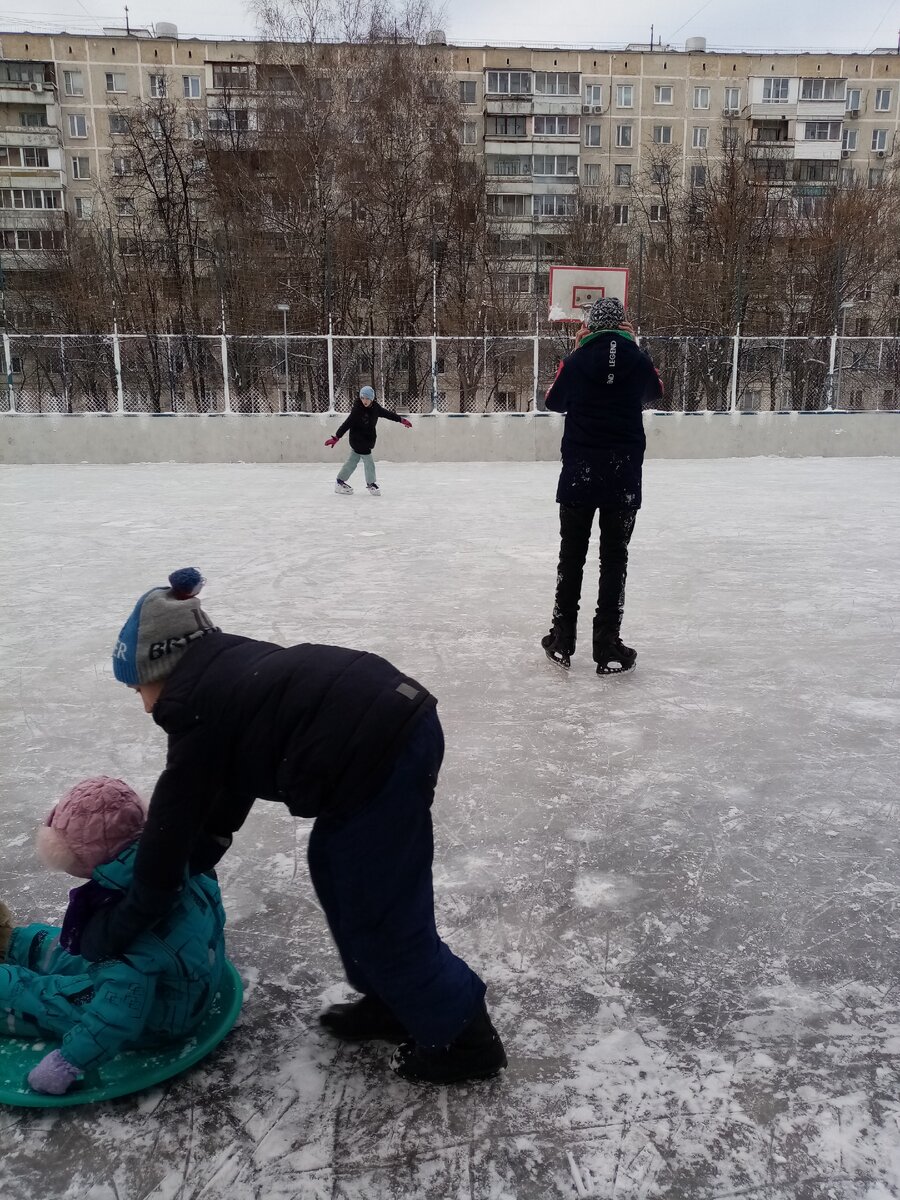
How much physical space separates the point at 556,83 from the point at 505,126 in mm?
2707

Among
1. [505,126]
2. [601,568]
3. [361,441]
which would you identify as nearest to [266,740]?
[601,568]

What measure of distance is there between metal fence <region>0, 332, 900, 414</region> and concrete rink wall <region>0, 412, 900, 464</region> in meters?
0.28

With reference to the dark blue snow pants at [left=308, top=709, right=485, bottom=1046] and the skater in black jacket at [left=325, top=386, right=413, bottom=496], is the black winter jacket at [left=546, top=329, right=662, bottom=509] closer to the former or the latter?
the dark blue snow pants at [left=308, top=709, right=485, bottom=1046]

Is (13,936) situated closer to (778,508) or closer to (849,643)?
(849,643)

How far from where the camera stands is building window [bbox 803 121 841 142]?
38719 mm

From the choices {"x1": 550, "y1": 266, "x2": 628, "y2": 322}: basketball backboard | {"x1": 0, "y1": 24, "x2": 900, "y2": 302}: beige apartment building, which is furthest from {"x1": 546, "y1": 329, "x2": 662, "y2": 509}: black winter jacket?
{"x1": 0, "y1": 24, "x2": 900, "y2": 302}: beige apartment building

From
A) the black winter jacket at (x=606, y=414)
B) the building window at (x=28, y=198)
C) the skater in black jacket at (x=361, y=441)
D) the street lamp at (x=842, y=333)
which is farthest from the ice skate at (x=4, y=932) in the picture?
the building window at (x=28, y=198)

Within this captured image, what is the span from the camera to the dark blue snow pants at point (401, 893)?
1.50 m

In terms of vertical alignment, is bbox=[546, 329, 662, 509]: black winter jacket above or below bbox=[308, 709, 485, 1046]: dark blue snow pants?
above

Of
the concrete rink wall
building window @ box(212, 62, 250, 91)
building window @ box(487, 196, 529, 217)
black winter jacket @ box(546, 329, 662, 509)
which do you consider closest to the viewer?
black winter jacket @ box(546, 329, 662, 509)

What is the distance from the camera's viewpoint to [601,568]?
4027 millimetres

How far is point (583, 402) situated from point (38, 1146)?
3248 mm

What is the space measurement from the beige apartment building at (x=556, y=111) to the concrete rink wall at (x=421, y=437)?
2063cm

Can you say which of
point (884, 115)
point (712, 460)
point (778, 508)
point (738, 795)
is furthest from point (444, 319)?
point (884, 115)
